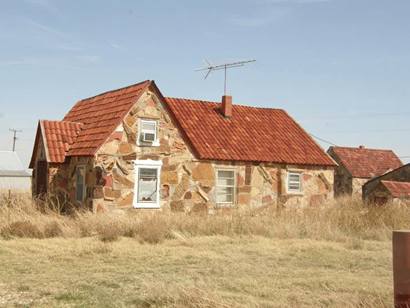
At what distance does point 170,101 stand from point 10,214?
10.4 meters

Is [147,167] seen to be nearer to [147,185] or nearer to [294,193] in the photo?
[147,185]

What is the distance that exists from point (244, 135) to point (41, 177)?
8.86m

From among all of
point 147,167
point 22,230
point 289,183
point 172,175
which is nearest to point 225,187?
point 172,175

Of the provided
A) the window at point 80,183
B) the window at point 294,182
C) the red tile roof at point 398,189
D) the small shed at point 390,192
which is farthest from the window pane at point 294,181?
the window at point 80,183

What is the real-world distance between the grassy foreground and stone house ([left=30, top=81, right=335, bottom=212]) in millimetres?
5925

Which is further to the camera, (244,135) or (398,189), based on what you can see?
(398,189)

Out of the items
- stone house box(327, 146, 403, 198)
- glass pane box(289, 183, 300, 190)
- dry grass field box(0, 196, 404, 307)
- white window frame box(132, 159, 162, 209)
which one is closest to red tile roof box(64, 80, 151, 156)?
white window frame box(132, 159, 162, 209)

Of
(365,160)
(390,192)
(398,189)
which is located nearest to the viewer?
(390,192)

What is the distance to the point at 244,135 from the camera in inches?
982

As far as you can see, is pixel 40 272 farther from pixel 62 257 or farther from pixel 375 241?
pixel 375 241

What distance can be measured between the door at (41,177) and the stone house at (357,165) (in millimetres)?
24982

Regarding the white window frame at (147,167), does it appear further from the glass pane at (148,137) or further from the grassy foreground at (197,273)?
the grassy foreground at (197,273)

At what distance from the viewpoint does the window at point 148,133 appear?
20.6 metres

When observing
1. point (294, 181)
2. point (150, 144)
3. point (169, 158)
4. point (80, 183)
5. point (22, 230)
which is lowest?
point (22, 230)
